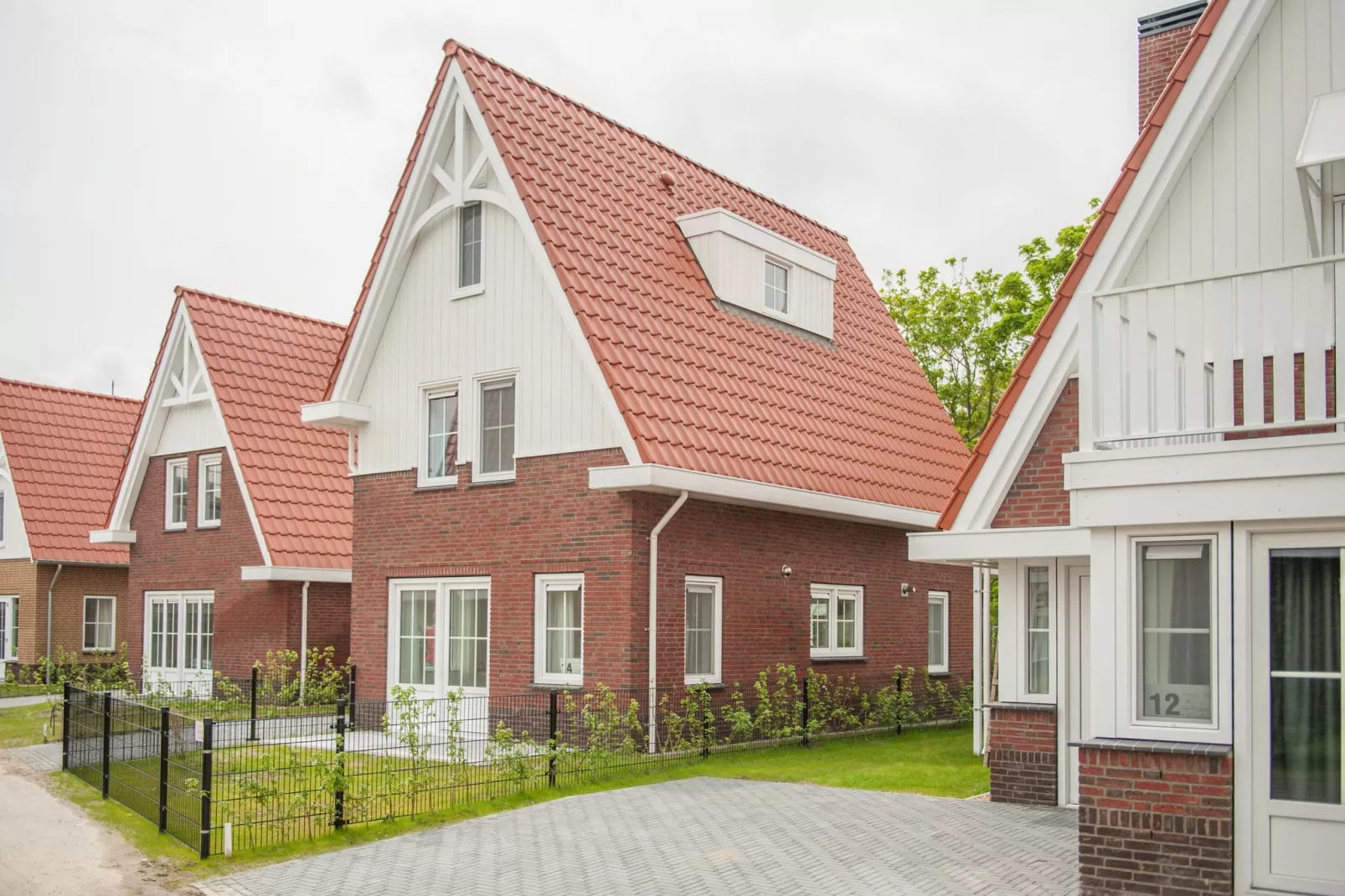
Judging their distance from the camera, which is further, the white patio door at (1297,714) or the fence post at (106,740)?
the fence post at (106,740)

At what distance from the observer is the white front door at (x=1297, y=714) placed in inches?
321

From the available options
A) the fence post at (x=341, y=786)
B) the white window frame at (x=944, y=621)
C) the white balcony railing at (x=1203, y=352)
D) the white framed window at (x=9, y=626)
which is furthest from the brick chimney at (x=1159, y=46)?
the white framed window at (x=9, y=626)

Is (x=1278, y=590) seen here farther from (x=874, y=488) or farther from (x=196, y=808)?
(x=874, y=488)

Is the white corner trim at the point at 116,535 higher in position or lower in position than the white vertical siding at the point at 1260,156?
lower

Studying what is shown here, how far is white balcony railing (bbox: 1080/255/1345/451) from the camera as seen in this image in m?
8.34

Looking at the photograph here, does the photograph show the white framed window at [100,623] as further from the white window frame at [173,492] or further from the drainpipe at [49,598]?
the white window frame at [173,492]

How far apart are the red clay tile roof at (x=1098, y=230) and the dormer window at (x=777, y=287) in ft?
27.4

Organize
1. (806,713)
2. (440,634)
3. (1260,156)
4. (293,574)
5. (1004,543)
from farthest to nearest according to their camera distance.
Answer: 1. (293,574)
2. (440,634)
3. (806,713)
4. (1004,543)
5. (1260,156)

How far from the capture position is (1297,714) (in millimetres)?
8359

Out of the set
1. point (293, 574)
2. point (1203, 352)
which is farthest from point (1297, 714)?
point (293, 574)

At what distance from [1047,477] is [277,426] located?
1610 centimetres

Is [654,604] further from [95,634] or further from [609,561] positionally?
[95,634]

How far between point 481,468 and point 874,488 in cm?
615

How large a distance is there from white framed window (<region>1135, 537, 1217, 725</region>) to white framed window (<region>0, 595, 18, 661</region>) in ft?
96.7
